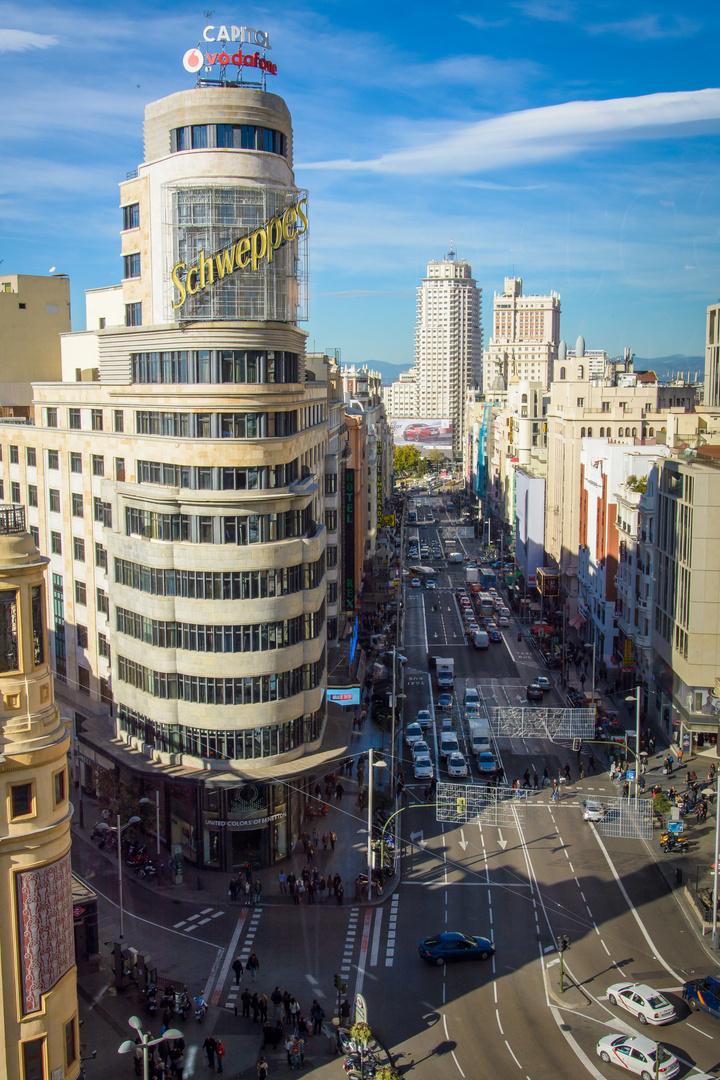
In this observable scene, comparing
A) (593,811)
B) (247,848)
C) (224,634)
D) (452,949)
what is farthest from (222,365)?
(593,811)

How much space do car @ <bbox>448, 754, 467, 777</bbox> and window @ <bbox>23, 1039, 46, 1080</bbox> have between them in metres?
36.1

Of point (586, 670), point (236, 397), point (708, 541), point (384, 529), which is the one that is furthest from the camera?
point (384, 529)

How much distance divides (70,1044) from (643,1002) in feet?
68.1

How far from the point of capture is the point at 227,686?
49.8 meters

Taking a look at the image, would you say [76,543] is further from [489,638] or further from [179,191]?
[489,638]

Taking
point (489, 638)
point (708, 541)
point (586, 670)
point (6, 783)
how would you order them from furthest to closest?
point (489, 638) → point (586, 670) → point (708, 541) → point (6, 783)

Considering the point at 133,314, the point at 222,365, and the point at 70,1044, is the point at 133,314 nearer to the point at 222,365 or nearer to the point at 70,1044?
the point at 222,365

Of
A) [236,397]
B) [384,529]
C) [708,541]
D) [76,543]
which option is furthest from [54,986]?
[384,529]

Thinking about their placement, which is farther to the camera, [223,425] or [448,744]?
[448,744]

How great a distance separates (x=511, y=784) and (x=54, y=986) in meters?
37.6

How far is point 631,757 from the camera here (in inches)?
2569

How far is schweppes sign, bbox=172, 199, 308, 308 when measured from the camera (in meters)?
51.4

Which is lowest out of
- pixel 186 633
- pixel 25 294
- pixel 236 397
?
pixel 186 633

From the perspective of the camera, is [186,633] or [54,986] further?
[186,633]
